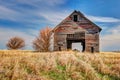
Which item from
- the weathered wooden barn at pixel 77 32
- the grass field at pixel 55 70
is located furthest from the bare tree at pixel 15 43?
the grass field at pixel 55 70

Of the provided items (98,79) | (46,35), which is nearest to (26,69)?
(98,79)

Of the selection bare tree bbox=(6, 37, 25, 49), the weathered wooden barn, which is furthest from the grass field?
bare tree bbox=(6, 37, 25, 49)

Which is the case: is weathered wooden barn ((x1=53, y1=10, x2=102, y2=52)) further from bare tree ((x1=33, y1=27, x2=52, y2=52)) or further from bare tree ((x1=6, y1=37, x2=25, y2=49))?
bare tree ((x1=6, y1=37, x2=25, y2=49))

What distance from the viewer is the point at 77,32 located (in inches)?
1460

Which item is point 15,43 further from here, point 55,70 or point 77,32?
point 55,70

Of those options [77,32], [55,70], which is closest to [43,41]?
[77,32]

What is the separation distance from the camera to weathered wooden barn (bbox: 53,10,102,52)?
3678cm

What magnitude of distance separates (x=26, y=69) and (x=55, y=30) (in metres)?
25.1

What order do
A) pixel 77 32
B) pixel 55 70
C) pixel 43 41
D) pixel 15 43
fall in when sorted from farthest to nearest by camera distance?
pixel 15 43 < pixel 43 41 < pixel 77 32 < pixel 55 70

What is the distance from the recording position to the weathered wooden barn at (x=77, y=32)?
121 ft

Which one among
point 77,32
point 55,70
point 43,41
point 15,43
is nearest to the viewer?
point 55,70

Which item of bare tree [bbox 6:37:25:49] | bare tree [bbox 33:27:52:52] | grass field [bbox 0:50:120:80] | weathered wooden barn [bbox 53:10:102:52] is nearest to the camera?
grass field [bbox 0:50:120:80]

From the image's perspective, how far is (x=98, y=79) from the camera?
40.9 ft

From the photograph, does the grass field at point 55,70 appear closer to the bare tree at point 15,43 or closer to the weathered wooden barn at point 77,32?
the weathered wooden barn at point 77,32
